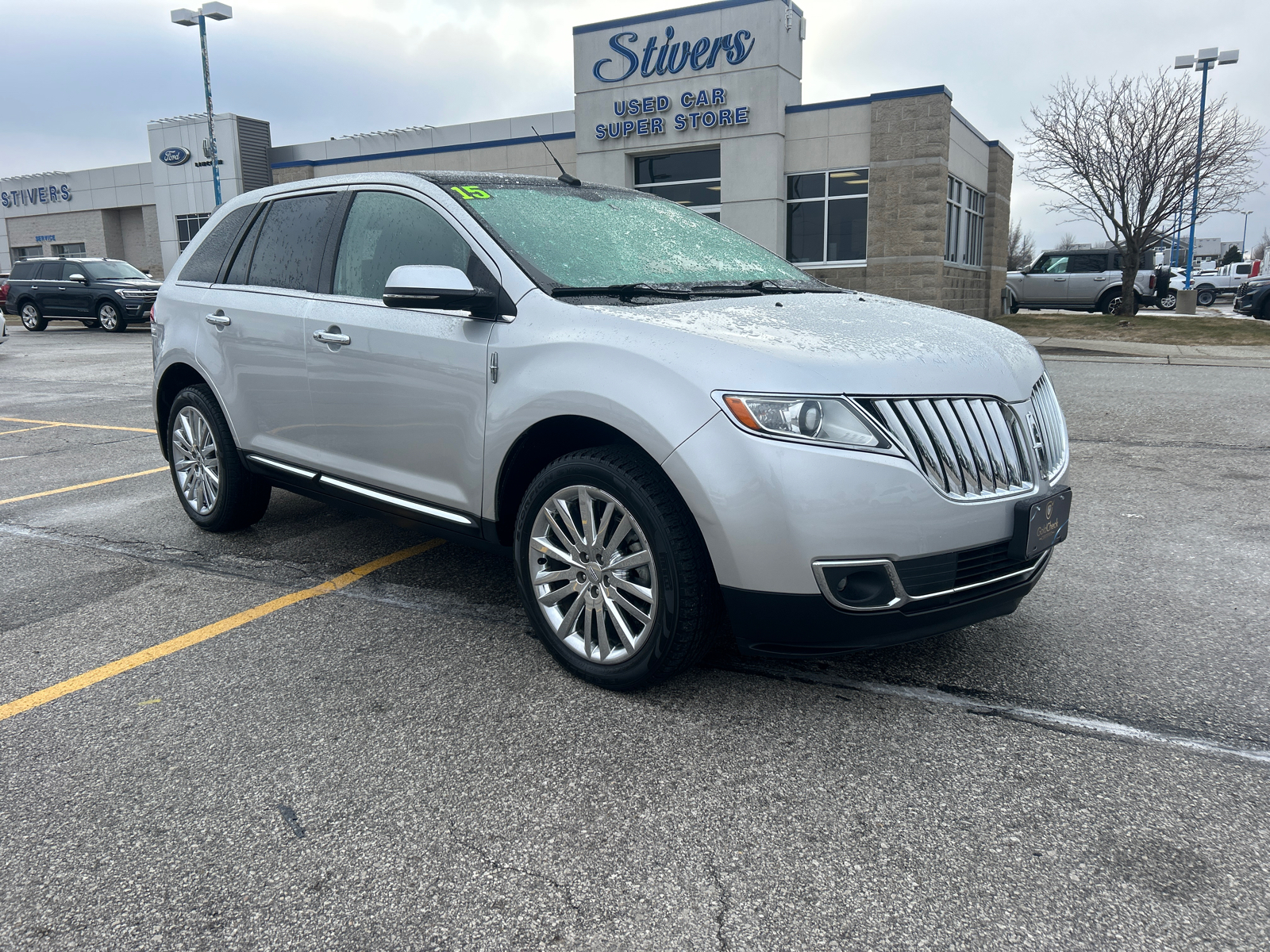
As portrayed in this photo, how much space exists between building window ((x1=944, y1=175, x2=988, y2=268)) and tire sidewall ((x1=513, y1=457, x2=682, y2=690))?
22719mm

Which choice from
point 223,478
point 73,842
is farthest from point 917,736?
point 223,478

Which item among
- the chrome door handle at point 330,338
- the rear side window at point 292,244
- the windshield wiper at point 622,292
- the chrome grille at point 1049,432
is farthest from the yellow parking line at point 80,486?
the chrome grille at point 1049,432

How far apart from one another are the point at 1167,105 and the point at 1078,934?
1147 inches

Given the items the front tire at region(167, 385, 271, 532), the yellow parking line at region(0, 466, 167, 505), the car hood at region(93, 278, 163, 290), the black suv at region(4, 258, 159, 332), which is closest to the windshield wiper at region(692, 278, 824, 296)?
the front tire at region(167, 385, 271, 532)

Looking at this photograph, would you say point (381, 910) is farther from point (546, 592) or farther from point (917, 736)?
point (917, 736)

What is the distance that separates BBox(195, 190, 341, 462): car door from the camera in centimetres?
438

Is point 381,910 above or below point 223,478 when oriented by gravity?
below

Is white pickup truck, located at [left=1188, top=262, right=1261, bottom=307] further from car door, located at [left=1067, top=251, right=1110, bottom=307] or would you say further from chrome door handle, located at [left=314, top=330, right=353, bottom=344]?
chrome door handle, located at [left=314, top=330, right=353, bottom=344]

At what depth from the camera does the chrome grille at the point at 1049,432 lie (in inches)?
126

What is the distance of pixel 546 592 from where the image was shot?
3.40m

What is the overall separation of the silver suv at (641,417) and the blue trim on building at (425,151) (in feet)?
78.3

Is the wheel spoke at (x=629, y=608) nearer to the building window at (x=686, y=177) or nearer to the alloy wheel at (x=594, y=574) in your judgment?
the alloy wheel at (x=594, y=574)

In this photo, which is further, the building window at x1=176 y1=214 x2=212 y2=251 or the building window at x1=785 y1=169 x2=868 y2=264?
the building window at x1=176 y1=214 x2=212 y2=251

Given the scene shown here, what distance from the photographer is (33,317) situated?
26031 millimetres
